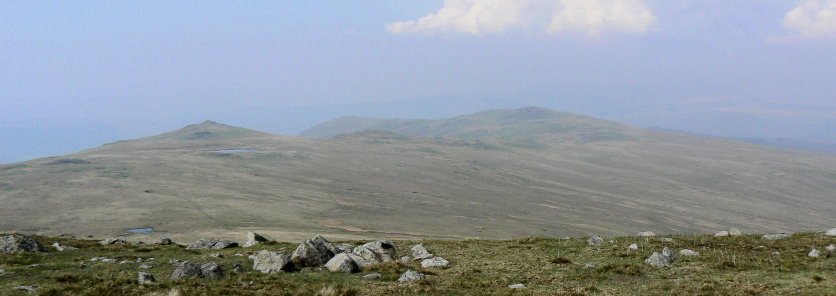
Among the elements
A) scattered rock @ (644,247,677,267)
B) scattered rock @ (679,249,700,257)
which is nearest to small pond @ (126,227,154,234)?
scattered rock @ (644,247,677,267)

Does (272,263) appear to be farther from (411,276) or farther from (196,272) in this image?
(411,276)

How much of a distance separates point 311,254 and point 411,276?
6.43m

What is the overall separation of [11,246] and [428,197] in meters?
109

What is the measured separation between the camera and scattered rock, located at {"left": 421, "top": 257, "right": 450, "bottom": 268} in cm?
2219

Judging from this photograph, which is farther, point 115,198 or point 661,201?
point 661,201

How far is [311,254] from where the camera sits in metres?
22.5

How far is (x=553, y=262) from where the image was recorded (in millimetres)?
21844

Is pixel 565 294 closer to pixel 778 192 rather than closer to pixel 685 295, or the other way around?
pixel 685 295

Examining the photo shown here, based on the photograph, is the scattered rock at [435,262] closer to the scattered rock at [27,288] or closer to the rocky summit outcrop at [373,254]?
the rocky summit outcrop at [373,254]

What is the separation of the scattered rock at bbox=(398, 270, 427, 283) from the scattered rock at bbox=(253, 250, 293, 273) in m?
6.00

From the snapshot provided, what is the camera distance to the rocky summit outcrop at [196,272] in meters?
18.5

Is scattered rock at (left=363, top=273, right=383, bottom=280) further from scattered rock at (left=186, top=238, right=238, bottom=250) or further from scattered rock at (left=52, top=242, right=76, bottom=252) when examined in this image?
scattered rock at (left=52, top=242, right=76, bottom=252)

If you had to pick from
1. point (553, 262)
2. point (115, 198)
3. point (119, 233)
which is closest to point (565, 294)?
point (553, 262)

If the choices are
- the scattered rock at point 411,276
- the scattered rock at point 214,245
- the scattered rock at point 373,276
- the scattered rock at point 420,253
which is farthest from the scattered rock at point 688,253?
the scattered rock at point 214,245
